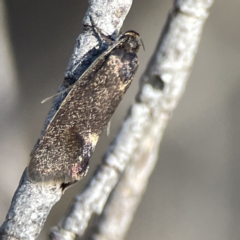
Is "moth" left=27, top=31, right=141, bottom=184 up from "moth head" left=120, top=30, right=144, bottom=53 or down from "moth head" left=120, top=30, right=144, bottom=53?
down

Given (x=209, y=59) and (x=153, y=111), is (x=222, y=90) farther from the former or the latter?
(x=153, y=111)

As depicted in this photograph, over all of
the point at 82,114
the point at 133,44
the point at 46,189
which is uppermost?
the point at 133,44

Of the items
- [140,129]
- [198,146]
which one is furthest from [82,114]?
[198,146]

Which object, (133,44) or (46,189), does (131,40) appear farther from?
(46,189)

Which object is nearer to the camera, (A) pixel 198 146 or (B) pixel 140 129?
(B) pixel 140 129

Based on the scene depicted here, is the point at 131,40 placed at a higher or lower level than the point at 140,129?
higher
